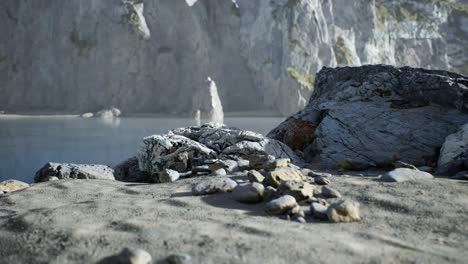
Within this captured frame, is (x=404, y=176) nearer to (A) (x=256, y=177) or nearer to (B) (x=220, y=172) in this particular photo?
(A) (x=256, y=177)

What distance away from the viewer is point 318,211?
4.55 metres

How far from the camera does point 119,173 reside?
1185cm

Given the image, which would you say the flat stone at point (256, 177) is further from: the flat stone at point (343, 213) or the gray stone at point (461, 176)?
the gray stone at point (461, 176)

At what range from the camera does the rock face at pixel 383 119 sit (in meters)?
8.95

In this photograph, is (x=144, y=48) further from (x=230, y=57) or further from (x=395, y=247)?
(x=395, y=247)

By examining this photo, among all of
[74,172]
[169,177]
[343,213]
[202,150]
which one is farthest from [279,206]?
[74,172]

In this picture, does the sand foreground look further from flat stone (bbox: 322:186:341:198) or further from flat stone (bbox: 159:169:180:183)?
flat stone (bbox: 159:169:180:183)

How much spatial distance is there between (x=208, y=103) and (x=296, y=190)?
218 ft

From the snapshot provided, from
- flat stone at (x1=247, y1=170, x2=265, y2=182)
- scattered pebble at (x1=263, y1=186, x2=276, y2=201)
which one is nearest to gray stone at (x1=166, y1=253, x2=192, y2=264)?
scattered pebble at (x1=263, y1=186, x2=276, y2=201)

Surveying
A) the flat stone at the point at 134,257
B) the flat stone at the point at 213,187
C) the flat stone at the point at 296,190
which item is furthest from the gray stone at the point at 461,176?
the flat stone at the point at 134,257

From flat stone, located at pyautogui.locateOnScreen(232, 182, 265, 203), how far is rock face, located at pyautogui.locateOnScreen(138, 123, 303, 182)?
3.72 meters

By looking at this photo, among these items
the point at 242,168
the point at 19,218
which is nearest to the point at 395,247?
the point at 19,218

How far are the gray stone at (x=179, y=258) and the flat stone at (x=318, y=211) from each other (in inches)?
67.1

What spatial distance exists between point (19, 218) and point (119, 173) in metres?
7.23
